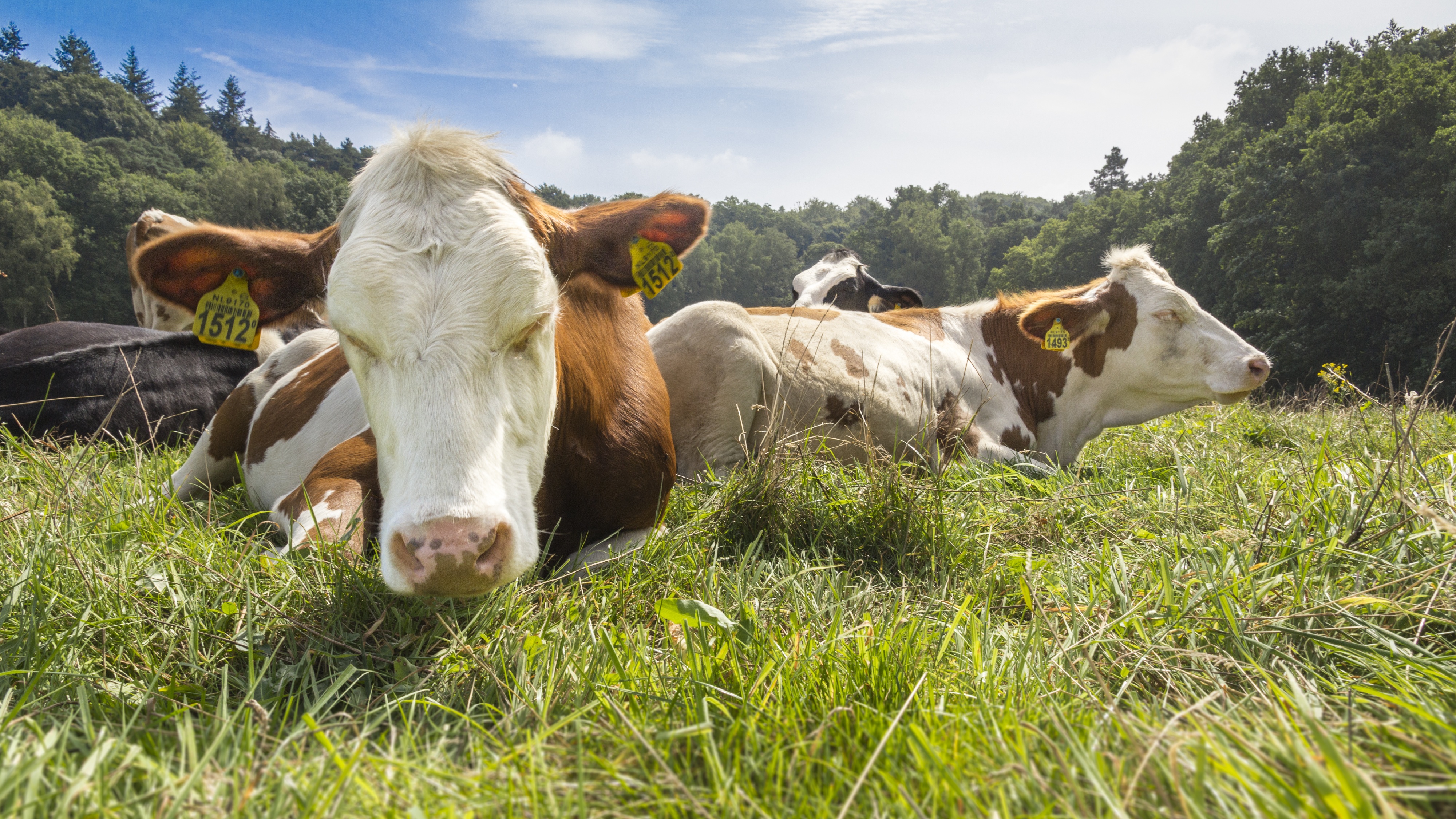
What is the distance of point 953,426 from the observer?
5555 millimetres

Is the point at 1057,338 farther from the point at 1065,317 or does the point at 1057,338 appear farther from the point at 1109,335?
the point at 1109,335

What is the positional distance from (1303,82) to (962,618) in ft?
168

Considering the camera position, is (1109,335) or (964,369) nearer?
(964,369)

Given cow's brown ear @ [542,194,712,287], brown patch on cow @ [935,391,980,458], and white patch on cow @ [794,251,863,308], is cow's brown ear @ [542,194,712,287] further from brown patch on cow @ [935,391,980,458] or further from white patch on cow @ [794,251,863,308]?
white patch on cow @ [794,251,863,308]

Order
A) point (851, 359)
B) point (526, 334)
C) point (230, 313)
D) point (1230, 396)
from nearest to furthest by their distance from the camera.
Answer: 1. point (526, 334)
2. point (230, 313)
3. point (851, 359)
4. point (1230, 396)

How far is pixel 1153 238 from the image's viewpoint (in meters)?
41.9

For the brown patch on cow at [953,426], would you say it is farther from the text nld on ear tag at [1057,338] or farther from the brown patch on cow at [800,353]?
the brown patch on cow at [800,353]

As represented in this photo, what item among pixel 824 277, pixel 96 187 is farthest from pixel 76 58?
pixel 824 277

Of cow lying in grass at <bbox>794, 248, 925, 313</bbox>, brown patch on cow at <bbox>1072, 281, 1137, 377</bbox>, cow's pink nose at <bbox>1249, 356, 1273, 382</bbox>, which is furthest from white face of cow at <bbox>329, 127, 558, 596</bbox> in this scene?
cow lying in grass at <bbox>794, 248, 925, 313</bbox>

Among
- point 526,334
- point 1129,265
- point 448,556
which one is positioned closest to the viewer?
point 448,556

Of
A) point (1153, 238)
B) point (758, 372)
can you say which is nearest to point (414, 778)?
point (758, 372)

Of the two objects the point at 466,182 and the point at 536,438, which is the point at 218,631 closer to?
the point at 536,438

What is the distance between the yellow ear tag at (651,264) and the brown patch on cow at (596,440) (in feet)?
0.43

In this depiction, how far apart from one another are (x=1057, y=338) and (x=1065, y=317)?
0.77 feet
